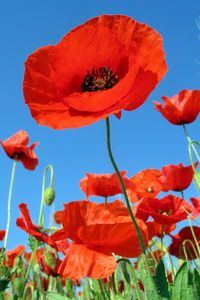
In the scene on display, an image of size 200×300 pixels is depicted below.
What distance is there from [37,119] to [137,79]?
253 mm

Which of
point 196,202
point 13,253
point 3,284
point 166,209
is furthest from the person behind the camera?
point 13,253

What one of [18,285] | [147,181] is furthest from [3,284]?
[147,181]

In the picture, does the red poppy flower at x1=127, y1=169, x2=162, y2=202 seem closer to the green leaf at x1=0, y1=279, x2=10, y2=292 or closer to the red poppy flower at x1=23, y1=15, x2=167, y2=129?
the green leaf at x1=0, y1=279, x2=10, y2=292

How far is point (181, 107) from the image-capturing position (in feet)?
7.98

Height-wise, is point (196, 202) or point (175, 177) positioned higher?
point (175, 177)

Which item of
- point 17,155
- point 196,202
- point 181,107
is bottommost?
point 196,202

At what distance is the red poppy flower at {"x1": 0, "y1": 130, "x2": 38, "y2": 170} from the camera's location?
11.2 feet

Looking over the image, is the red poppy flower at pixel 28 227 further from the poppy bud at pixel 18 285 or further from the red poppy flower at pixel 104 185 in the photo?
the red poppy flower at pixel 104 185

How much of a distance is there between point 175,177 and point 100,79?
4.29ft

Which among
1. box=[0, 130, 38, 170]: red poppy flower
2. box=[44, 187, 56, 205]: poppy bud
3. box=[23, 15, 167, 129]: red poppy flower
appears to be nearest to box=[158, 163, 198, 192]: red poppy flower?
box=[44, 187, 56, 205]: poppy bud

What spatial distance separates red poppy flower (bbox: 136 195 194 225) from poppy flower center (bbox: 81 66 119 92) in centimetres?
67

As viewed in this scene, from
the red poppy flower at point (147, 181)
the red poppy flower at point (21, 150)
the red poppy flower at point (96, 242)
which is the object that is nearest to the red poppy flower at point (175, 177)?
the red poppy flower at point (147, 181)

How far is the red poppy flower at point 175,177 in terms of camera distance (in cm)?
235

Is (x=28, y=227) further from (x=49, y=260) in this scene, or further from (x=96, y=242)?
(x=96, y=242)
